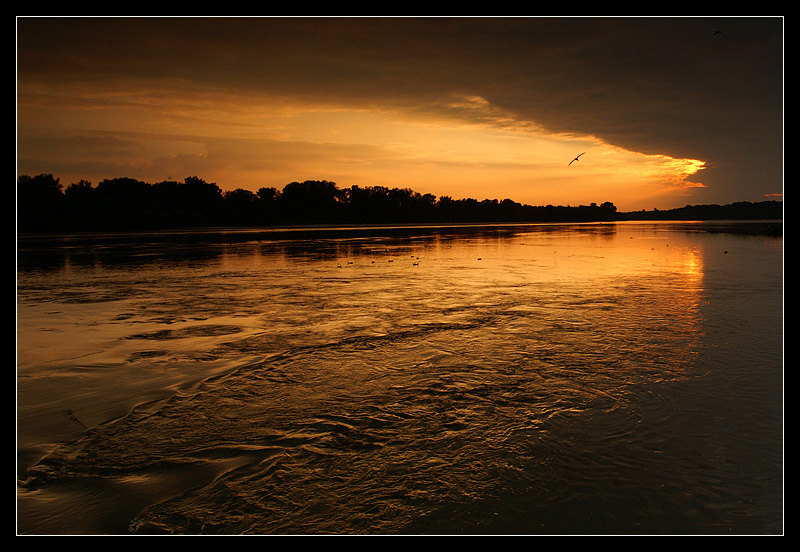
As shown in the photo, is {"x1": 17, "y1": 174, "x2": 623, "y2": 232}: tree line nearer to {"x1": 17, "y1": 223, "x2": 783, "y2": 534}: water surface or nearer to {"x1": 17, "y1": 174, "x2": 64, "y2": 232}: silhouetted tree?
{"x1": 17, "y1": 174, "x2": 64, "y2": 232}: silhouetted tree

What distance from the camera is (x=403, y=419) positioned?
4301 mm

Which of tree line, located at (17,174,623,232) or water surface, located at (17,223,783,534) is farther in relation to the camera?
tree line, located at (17,174,623,232)

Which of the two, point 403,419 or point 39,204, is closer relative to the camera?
point 403,419

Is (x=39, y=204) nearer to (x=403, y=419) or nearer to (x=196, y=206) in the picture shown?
(x=196, y=206)

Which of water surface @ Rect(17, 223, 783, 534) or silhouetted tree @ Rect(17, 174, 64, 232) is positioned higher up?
silhouetted tree @ Rect(17, 174, 64, 232)

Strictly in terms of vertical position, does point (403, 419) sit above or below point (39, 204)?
below

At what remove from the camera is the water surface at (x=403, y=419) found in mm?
3098

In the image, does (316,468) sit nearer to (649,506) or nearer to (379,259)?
(649,506)

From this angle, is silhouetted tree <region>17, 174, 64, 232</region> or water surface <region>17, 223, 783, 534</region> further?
silhouetted tree <region>17, 174, 64, 232</region>

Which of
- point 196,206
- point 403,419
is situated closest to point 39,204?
point 196,206

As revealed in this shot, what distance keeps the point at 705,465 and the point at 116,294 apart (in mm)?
11594

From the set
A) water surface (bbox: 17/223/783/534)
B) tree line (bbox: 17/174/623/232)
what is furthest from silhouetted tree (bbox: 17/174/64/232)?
water surface (bbox: 17/223/783/534)

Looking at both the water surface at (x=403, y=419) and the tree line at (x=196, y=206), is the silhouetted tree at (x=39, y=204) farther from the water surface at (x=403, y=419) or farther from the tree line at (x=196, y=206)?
the water surface at (x=403, y=419)

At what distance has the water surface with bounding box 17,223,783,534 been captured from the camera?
3098mm
